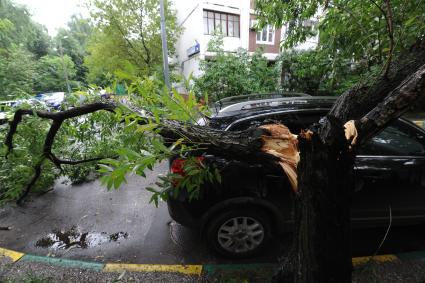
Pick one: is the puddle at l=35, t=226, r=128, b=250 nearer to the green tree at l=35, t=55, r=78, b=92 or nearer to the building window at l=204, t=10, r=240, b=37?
the building window at l=204, t=10, r=240, b=37

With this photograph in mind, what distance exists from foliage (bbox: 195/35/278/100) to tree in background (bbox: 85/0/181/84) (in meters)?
5.41

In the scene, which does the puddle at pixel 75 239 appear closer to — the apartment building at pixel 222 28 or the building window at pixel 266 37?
the apartment building at pixel 222 28

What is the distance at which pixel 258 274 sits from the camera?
2.26 metres

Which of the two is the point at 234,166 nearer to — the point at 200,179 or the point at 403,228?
the point at 200,179

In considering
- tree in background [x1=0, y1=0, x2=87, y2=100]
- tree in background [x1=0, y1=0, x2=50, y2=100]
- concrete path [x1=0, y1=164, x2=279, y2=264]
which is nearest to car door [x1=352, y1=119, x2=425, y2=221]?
concrete path [x1=0, y1=164, x2=279, y2=264]

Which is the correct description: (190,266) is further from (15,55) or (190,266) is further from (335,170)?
(15,55)

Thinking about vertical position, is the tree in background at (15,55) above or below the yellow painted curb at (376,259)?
above

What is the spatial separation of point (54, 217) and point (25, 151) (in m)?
1.09

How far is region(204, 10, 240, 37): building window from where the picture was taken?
1555cm

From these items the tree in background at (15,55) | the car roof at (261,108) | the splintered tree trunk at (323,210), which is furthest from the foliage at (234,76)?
the splintered tree trunk at (323,210)

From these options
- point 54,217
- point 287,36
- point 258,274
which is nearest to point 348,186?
point 258,274

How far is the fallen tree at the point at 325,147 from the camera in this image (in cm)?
115

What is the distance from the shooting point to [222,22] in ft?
52.7

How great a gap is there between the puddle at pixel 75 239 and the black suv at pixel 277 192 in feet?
3.76
